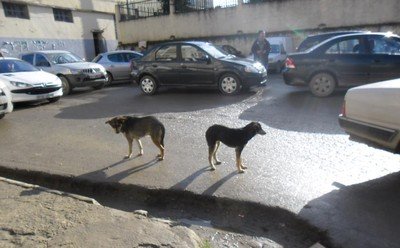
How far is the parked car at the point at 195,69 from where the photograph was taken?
32.2 feet

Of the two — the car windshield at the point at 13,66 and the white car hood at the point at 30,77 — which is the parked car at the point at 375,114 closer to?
the white car hood at the point at 30,77

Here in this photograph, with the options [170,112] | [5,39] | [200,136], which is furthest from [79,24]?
[200,136]

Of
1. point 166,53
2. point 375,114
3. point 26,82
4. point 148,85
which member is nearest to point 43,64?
point 26,82

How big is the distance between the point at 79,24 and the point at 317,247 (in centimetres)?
2525

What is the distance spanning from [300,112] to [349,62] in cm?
228

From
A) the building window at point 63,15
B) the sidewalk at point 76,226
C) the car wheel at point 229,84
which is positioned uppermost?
the building window at point 63,15

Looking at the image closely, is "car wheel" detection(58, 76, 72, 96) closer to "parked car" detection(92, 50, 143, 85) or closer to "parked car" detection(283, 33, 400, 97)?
"parked car" detection(92, 50, 143, 85)

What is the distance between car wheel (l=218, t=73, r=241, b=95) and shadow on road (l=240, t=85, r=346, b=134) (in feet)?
2.99

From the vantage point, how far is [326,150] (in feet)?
17.2

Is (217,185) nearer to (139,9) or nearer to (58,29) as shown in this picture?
(139,9)

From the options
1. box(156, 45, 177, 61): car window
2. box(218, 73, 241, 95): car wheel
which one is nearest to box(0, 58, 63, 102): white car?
box(156, 45, 177, 61): car window

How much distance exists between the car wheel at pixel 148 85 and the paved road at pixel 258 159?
1.95m

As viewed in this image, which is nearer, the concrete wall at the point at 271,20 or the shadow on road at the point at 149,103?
the shadow on road at the point at 149,103

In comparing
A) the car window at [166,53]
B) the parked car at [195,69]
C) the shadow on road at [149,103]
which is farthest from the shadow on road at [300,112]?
the car window at [166,53]
